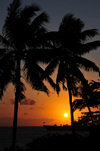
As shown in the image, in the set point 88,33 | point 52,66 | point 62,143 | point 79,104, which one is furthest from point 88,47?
point 62,143

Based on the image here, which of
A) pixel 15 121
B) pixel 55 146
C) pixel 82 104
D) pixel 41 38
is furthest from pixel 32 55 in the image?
pixel 82 104

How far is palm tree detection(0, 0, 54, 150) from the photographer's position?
1212 cm

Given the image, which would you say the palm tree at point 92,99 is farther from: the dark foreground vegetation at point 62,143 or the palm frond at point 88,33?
the dark foreground vegetation at point 62,143

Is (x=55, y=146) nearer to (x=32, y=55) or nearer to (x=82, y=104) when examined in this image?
(x=32, y=55)

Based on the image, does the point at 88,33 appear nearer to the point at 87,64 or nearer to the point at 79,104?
the point at 87,64

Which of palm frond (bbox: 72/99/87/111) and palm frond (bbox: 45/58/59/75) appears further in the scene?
palm frond (bbox: 72/99/87/111)

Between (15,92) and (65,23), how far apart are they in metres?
11.3

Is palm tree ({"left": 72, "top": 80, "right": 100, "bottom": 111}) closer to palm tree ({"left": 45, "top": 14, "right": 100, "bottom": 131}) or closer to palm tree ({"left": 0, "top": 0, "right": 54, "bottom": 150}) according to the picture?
palm tree ({"left": 45, "top": 14, "right": 100, "bottom": 131})

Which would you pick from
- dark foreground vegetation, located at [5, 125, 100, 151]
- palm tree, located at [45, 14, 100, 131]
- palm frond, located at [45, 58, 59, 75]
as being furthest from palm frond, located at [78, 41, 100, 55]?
dark foreground vegetation, located at [5, 125, 100, 151]

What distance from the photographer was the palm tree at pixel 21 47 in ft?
39.8

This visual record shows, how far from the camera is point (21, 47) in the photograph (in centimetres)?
1261

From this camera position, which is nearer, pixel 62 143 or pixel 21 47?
pixel 62 143

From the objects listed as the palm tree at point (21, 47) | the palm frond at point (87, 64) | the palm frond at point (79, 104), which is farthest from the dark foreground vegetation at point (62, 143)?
the palm frond at point (79, 104)

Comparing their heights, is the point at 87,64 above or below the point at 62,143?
above
